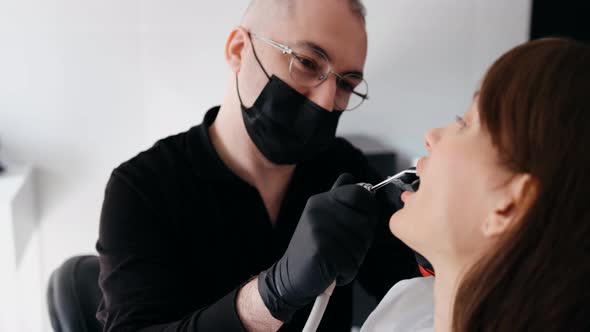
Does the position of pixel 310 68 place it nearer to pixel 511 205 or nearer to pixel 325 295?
pixel 325 295

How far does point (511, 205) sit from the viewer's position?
71cm

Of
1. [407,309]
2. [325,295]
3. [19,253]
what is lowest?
[19,253]

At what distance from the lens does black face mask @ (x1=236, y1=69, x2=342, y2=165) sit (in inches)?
48.3

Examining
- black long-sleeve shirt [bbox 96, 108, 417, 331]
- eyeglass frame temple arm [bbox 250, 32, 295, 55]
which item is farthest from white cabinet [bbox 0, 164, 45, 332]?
eyeglass frame temple arm [bbox 250, 32, 295, 55]

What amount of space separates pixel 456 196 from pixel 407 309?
1.32ft

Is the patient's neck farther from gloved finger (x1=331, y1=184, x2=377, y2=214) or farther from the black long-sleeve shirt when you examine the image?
the black long-sleeve shirt

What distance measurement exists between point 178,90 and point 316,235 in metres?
1.39

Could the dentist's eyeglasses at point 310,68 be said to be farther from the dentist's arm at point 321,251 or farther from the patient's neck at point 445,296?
the patient's neck at point 445,296

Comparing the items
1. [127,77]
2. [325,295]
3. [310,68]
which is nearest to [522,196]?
[325,295]

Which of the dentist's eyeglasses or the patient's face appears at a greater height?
the dentist's eyeglasses

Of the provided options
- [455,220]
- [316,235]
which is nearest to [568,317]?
[455,220]

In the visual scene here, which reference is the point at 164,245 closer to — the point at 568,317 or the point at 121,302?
the point at 121,302

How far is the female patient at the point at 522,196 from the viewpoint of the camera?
0.66 metres

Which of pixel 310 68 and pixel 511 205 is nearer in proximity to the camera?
pixel 511 205
